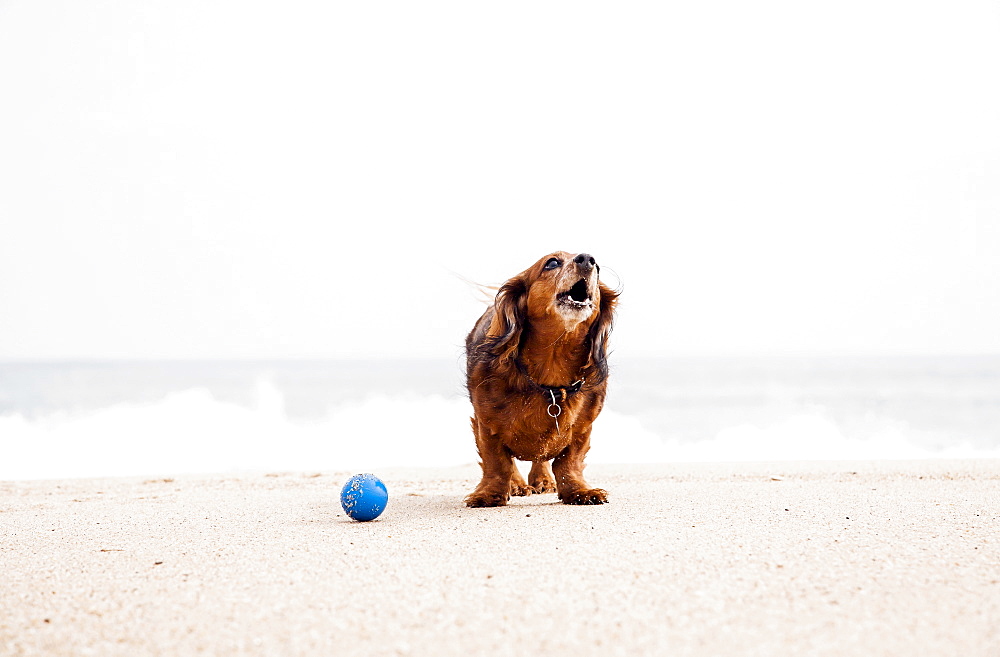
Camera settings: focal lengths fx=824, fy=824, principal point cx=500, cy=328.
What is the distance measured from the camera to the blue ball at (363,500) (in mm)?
3572

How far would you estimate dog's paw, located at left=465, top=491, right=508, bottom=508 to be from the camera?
403cm

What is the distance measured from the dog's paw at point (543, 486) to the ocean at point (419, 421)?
0.68m

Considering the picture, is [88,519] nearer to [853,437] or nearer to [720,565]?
[720,565]

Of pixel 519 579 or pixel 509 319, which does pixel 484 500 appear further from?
pixel 519 579

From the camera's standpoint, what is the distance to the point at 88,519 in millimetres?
3920

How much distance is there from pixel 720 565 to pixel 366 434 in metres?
9.16

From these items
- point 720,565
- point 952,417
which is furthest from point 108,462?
point 952,417

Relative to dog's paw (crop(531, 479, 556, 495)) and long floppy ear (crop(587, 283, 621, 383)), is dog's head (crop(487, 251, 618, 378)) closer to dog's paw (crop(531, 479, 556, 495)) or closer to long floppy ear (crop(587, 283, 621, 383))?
long floppy ear (crop(587, 283, 621, 383))

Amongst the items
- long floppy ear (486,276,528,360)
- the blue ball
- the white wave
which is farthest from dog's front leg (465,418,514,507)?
the white wave

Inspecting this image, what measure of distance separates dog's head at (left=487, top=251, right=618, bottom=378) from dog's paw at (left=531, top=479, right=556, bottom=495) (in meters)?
0.97

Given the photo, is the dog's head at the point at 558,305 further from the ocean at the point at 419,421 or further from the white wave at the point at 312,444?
the white wave at the point at 312,444

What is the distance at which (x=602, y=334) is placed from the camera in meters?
4.06

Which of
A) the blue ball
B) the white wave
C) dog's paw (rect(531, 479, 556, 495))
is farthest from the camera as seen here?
the white wave

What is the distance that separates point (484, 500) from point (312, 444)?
21.9 ft
